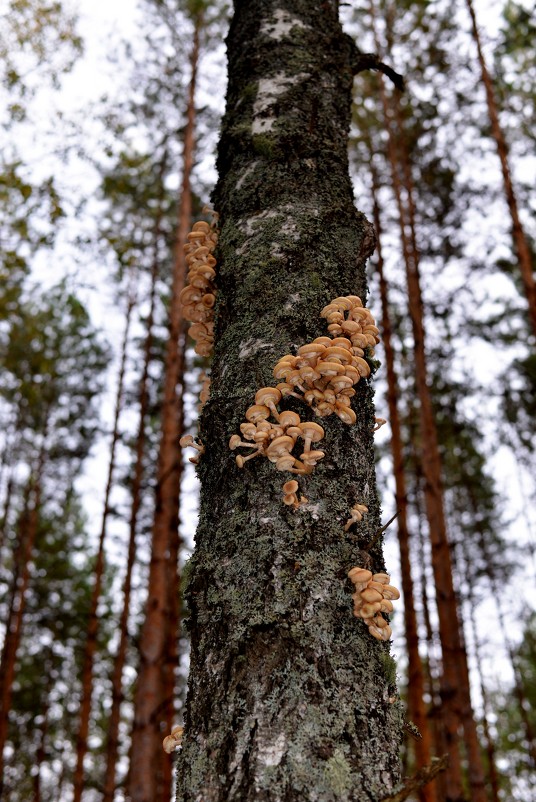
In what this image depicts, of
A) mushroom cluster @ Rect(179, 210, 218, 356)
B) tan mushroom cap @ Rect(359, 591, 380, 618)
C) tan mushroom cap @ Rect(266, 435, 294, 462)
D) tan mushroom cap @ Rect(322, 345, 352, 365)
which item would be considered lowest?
tan mushroom cap @ Rect(359, 591, 380, 618)

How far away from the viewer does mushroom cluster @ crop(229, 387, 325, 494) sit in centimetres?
157

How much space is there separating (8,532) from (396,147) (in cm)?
1450

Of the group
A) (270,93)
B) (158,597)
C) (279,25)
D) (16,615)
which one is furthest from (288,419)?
(16,615)

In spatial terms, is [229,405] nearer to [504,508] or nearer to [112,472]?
[112,472]

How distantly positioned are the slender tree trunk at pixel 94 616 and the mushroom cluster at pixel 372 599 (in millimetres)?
9191

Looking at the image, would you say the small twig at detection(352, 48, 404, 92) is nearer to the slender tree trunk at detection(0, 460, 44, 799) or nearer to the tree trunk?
the tree trunk

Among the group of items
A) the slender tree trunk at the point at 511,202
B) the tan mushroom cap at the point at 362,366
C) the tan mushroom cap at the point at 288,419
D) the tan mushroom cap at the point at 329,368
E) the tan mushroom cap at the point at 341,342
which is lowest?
the tan mushroom cap at the point at 288,419

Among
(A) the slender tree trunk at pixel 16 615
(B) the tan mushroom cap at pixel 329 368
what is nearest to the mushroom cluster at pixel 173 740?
(B) the tan mushroom cap at pixel 329 368

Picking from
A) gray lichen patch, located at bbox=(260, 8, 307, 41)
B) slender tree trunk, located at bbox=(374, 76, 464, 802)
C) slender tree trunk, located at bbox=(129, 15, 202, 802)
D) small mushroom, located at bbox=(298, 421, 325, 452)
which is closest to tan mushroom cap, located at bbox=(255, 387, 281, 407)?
small mushroom, located at bbox=(298, 421, 325, 452)

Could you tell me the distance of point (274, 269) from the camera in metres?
1.88

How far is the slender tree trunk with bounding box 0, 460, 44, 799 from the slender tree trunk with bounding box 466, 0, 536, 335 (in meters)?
10.6

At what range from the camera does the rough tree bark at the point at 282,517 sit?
1243 millimetres

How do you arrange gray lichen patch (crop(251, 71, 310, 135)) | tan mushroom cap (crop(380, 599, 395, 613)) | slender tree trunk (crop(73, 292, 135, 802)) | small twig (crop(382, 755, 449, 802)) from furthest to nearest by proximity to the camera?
slender tree trunk (crop(73, 292, 135, 802)) → gray lichen patch (crop(251, 71, 310, 135)) → tan mushroom cap (crop(380, 599, 395, 613)) → small twig (crop(382, 755, 449, 802))

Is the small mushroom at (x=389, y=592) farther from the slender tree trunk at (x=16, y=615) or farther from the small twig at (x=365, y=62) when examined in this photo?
the slender tree trunk at (x=16, y=615)
